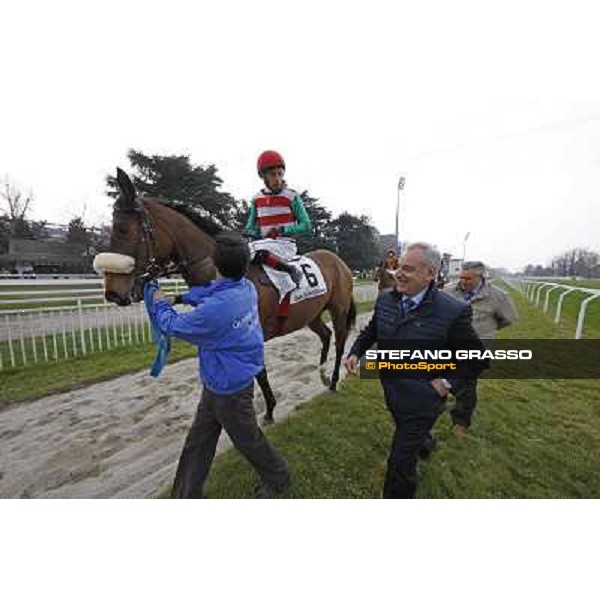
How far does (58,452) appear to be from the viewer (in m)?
2.15

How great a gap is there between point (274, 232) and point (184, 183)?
124 inches

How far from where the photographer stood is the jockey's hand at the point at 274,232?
2.40 meters

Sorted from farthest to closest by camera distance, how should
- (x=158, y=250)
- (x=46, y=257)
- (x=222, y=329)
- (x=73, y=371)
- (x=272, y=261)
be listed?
(x=46, y=257) < (x=73, y=371) < (x=272, y=261) < (x=158, y=250) < (x=222, y=329)

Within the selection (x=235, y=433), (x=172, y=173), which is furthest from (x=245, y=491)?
(x=172, y=173)

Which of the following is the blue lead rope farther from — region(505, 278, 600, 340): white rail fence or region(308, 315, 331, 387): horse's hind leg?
region(505, 278, 600, 340): white rail fence

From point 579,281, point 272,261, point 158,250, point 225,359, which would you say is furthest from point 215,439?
point 579,281

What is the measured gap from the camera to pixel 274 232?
241 cm

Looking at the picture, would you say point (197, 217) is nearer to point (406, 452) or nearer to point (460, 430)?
point (406, 452)

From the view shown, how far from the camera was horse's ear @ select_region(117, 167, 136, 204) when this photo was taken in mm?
1603

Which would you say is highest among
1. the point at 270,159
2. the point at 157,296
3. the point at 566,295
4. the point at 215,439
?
the point at 270,159

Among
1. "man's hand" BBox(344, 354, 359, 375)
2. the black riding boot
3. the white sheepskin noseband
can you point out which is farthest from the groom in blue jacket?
the black riding boot

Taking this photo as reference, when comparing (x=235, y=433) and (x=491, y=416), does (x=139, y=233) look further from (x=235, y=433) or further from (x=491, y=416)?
(x=491, y=416)

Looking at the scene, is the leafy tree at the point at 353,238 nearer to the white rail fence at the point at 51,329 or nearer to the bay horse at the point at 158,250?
the white rail fence at the point at 51,329

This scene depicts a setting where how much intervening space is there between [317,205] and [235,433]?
14.1 ft
